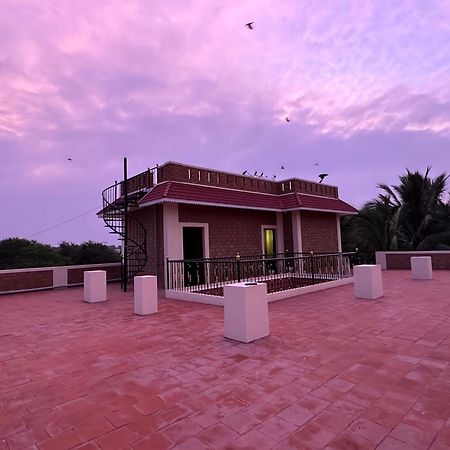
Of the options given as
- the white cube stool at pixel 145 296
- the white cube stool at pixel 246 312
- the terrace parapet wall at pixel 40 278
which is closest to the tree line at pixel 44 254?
the terrace parapet wall at pixel 40 278

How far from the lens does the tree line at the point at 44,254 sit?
2895cm

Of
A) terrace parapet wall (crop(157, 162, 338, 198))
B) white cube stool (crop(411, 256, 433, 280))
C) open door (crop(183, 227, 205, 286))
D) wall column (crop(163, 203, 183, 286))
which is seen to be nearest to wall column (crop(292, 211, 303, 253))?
terrace parapet wall (crop(157, 162, 338, 198))

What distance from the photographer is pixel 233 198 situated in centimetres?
1316

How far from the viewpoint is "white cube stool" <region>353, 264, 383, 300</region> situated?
8.13m

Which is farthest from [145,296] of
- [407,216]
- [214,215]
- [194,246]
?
[407,216]

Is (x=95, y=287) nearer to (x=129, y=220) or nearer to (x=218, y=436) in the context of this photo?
(x=129, y=220)

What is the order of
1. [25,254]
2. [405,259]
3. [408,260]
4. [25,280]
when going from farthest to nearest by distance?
[25,254], [405,259], [408,260], [25,280]

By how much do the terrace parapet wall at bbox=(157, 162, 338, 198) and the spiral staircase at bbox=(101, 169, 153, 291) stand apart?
136cm

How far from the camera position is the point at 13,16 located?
800 cm

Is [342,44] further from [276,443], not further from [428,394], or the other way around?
[276,443]

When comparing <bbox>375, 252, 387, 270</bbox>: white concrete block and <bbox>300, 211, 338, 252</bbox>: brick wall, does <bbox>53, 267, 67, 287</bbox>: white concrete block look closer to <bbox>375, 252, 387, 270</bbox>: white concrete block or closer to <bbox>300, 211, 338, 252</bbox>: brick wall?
<bbox>300, 211, 338, 252</bbox>: brick wall

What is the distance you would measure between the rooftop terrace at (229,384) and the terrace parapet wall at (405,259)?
1079cm

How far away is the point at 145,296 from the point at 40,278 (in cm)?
859

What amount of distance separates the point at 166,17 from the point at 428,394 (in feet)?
34.3
